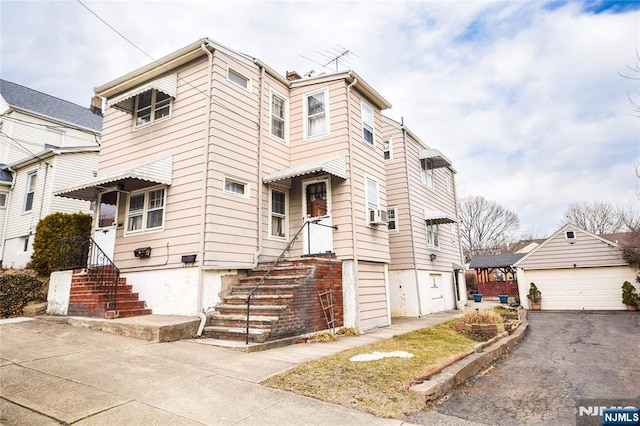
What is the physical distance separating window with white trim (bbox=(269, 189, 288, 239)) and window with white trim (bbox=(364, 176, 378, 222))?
265cm

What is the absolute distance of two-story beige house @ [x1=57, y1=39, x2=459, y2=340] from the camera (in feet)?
28.8

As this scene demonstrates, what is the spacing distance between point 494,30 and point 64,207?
62.9 ft

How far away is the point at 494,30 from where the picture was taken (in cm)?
1036

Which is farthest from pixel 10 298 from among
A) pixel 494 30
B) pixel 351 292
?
pixel 494 30

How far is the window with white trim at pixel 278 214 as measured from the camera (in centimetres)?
1061

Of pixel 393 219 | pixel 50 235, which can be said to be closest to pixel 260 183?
pixel 393 219

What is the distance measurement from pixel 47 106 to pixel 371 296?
22.7 meters

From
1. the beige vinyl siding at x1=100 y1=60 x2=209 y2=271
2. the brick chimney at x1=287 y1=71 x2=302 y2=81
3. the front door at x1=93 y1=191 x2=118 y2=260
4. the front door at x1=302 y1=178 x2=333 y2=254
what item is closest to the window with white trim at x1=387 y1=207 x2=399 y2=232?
the front door at x1=302 y1=178 x2=333 y2=254

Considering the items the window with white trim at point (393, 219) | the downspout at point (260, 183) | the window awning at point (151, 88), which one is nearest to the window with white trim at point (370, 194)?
the downspout at point (260, 183)

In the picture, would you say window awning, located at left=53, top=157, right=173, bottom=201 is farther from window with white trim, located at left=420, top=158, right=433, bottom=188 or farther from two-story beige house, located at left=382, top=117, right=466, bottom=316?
window with white trim, located at left=420, top=158, right=433, bottom=188

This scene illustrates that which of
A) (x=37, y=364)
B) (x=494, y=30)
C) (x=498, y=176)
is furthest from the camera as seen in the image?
(x=498, y=176)

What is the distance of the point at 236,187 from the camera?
9.59 m

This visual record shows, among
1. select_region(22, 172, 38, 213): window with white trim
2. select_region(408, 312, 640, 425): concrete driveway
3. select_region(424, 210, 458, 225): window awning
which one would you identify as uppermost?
select_region(22, 172, 38, 213): window with white trim

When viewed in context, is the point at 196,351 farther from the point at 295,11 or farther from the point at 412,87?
the point at 412,87
